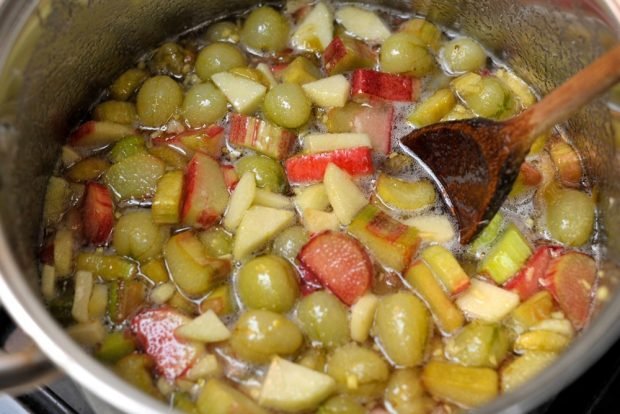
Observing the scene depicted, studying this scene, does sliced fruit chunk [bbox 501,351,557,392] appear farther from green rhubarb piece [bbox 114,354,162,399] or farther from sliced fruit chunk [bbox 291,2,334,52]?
sliced fruit chunk [bbox 291,2,334,52]

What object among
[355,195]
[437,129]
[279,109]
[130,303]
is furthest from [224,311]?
[437,129]

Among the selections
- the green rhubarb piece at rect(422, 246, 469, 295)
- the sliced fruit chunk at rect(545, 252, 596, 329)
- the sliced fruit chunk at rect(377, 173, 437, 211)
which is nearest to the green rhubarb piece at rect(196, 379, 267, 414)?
the green rhubarb piece at rect(422, 246, 469, 295)

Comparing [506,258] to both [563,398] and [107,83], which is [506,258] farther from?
[107,83]

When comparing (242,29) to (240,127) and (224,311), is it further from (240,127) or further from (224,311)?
(224,311)

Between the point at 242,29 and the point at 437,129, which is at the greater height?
the point at 242,29

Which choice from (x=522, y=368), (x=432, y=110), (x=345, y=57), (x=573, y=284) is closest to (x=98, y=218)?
(x=345, y=57)

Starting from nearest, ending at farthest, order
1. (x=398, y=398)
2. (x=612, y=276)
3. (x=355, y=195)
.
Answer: (x=398, y=398) < (x=612, y=276) < (x=355, y=195)
